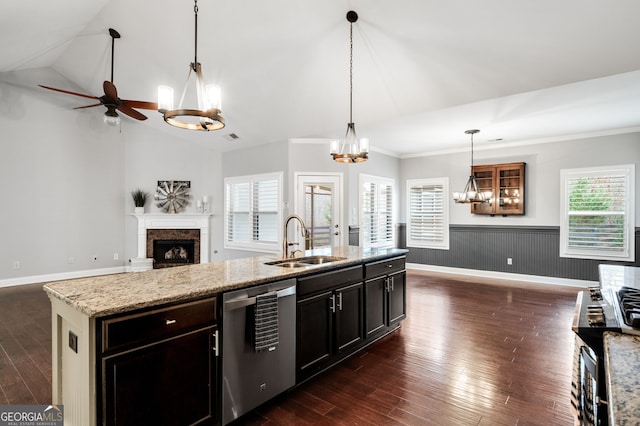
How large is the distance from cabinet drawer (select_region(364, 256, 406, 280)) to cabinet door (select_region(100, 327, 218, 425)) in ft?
5.58

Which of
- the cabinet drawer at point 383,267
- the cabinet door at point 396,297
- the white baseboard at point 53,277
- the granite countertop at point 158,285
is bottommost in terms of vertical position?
the white baseboard at point 53,277

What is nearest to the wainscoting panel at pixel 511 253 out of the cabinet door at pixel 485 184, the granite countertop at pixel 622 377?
the cabinet door at pixel 485 184

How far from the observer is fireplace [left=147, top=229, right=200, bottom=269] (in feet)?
24.8

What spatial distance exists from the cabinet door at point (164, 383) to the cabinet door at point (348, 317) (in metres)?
1.20

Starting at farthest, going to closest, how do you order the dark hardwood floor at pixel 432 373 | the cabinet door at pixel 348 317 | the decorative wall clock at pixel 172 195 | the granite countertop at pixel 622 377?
1. the decorative wall clock at pixel 172 195
2. the cabinet door at pixel 348 317
3. the dark hardwood floor at pixel 432 373
4. the granite countertop at pixel 622 377

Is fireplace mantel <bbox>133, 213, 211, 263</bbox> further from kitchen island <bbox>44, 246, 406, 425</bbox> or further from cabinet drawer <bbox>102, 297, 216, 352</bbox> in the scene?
cabinet drawer <bbox>102, 297, 216, 352</bbox>

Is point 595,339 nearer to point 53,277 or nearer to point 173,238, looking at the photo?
point 173,238

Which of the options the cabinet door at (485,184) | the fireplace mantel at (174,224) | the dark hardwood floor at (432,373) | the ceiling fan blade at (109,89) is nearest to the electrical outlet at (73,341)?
the dark hardwood floor at (432,373)

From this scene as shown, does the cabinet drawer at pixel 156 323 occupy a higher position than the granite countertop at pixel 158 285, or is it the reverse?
the granite countertop at pixel 158 285

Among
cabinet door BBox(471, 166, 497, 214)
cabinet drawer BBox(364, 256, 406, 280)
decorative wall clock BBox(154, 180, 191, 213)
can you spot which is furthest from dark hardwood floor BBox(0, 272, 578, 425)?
decorative wall clock BBox(154, 180, 191, 213)

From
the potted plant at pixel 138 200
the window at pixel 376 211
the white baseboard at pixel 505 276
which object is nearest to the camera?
the white baseboard at pixel 505 276

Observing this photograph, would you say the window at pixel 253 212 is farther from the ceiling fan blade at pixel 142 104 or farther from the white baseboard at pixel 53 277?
the ceiling fan blade at pixel 142 104

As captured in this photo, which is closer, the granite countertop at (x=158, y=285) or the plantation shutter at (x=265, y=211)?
the granite countertop at (x=158, y=285)

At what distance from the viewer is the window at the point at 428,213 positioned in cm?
773
